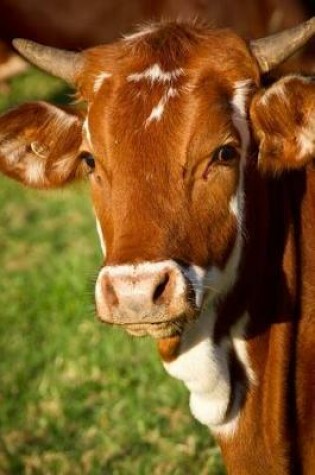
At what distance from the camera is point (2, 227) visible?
26.1 ft

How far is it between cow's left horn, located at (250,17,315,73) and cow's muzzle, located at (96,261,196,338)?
2.79 ft

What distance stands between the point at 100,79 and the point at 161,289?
2.89 feet

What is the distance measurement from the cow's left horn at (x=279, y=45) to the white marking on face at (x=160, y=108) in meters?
0.37

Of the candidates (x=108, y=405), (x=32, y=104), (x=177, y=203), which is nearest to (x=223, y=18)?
(x=108, y=405)

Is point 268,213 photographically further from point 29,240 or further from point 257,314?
point 29,240

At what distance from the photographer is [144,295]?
10.7ft

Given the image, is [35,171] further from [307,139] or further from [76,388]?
[76,388]

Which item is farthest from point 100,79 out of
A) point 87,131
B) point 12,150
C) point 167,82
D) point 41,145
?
point 12,150

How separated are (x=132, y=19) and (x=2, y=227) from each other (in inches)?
86.1

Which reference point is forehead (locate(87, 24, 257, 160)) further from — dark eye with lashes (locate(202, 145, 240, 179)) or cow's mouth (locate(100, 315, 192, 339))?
cow's mouth (locate(100, 315, 192, 339))

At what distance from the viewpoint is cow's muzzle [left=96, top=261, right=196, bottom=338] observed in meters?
3.28

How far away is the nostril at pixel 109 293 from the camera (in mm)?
3334

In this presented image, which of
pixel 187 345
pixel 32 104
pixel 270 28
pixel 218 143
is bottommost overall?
pixel 187 345

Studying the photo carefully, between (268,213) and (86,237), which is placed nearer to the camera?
(268,213)
